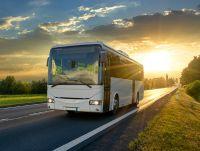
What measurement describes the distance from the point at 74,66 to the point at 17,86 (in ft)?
292

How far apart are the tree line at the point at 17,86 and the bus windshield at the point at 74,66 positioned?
69.7 meters

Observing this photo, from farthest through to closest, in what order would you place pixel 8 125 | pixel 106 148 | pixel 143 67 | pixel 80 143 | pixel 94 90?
pixel 143 67, pixel 94 90, pixel 8 125, pixel 80 143, pixel 106 148

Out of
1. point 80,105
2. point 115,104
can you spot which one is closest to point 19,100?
point 115,104

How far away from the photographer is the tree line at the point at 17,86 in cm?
8612

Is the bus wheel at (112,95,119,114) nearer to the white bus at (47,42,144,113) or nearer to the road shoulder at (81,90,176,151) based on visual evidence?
the white bus at (47,42,144,113)

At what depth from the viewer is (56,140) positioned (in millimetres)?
9469

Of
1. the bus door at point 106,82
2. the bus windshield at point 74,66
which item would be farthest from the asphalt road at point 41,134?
the bus windshield at point 74,66

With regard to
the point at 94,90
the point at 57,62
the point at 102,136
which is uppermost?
the point at 57,62

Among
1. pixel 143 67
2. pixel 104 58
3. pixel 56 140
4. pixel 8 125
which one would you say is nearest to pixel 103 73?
pixel 104 58

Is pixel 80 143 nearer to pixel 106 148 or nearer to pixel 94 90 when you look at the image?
pixel 106 148

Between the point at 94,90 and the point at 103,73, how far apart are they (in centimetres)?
83

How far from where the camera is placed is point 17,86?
100375 millimetres

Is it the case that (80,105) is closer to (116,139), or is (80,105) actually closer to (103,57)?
(103,57)

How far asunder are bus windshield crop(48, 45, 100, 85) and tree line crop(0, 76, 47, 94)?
229ft
